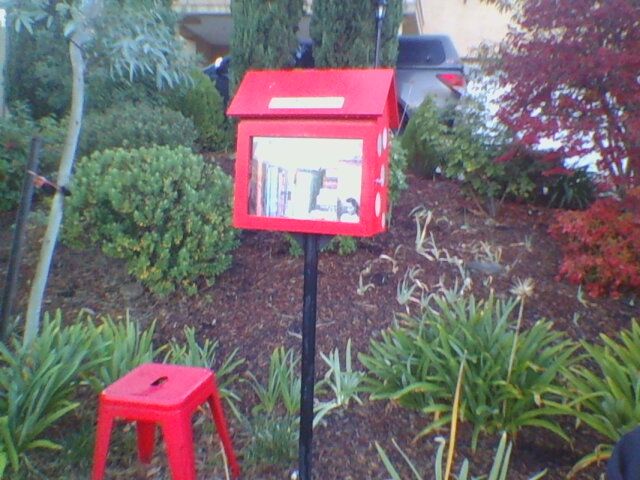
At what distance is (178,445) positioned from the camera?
2.90 m

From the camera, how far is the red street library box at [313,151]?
108 inches

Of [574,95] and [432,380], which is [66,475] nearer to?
[432,380]

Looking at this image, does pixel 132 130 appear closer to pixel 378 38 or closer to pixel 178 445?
pixel 378 38

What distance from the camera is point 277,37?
7.60 meters

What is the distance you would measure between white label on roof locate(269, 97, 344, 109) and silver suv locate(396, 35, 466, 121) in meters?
6.07

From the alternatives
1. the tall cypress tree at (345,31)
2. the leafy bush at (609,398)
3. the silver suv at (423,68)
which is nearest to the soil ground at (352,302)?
the leafy bush at (609,398)

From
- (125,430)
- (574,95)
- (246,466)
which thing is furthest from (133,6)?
(574,95)

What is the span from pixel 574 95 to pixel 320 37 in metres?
3.15

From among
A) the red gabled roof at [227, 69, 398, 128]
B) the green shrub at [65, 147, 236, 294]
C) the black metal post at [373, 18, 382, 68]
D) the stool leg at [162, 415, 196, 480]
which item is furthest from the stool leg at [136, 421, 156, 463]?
the black metal post at [373, 18, 382, 68]

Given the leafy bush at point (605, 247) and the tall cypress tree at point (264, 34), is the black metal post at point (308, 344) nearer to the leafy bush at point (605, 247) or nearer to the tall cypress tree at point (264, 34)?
the leafy bush at point (605, 247)

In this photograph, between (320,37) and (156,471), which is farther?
(320,37)

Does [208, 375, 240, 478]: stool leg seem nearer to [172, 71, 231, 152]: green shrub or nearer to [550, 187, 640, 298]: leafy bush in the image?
[550, 187, 640, 298]: leafy bush

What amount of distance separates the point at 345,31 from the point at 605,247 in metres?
3.82

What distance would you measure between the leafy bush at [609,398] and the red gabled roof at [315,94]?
1.60 metres
